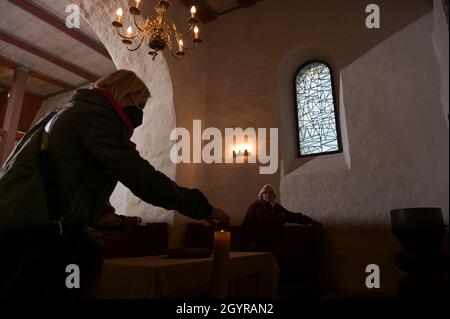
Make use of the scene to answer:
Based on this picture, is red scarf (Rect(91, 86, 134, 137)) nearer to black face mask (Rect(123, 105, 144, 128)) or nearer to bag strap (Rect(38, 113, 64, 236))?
black face mask (Rect(123, 105, 144, 128))

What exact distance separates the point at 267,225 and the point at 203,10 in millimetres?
4789

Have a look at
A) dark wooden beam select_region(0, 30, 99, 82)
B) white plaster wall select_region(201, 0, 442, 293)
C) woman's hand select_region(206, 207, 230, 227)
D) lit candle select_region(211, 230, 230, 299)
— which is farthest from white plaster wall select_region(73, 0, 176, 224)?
Answer: lit candle select_region(211, 230, 230, 299)

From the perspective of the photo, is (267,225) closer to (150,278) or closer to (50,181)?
(150,278)

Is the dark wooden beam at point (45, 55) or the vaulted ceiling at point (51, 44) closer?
the vaulted ceiling at point (51, 44)

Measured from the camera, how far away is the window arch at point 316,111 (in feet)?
17.8

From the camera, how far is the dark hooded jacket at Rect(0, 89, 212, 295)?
1.07 metres

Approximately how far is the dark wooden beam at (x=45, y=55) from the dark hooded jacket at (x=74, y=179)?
289 inches

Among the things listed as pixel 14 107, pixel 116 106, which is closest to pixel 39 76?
pixel 14 107

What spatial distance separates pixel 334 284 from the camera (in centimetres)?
455

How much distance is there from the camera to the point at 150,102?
5.79m

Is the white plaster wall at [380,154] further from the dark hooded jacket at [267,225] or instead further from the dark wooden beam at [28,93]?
the dark wooden beam at [28,93]

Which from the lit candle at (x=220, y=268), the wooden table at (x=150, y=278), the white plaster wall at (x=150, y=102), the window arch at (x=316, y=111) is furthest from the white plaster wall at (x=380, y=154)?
the lit candle at (x=220, y=268)

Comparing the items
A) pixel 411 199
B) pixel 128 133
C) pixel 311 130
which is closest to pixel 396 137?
pixel 411 199

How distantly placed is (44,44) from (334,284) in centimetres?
787
